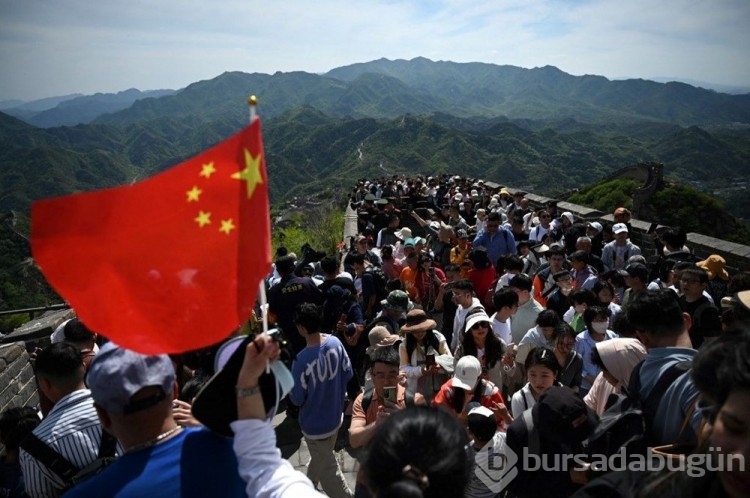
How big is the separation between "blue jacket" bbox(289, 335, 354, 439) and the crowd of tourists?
0.01m

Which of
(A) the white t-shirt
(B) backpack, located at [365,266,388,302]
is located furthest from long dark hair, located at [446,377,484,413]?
(B) backpack, located at [365,266,388,302]

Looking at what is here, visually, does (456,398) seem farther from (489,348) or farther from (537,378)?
(489,348)

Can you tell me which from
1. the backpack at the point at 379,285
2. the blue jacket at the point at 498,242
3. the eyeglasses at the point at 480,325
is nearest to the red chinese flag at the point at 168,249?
the eyeglasses at the point at 480,325

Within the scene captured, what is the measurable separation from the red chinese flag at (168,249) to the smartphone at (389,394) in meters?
1.62

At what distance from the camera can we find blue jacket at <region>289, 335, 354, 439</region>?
363cm

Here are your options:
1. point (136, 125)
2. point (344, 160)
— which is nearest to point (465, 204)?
point (344, 160)

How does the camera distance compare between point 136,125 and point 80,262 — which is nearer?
point 80,262

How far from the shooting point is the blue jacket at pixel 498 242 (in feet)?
22.5

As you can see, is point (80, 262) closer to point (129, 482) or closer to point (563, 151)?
point (129, 482)

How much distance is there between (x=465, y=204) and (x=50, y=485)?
10026 millimetres

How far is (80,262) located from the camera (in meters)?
1.74

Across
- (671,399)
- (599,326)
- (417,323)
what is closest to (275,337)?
(671,399)

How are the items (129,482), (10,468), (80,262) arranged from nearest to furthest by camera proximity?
(129,482), (80,262), (10,468)

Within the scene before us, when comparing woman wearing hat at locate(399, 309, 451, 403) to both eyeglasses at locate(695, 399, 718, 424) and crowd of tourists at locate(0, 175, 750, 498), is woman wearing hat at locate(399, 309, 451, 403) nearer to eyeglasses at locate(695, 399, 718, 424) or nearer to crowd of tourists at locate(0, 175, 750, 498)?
crowd of tourists at locate(0, 175, 750, 498)
